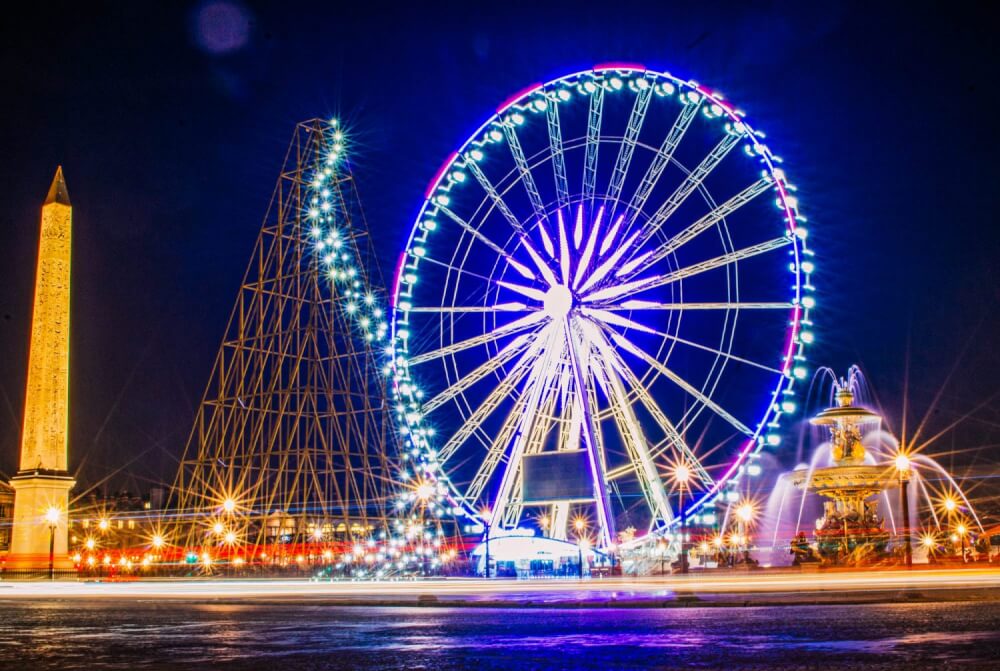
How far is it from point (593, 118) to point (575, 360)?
6.46m

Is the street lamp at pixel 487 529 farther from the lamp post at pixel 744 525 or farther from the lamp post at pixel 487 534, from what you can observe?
the lamp post at pixel 744 525

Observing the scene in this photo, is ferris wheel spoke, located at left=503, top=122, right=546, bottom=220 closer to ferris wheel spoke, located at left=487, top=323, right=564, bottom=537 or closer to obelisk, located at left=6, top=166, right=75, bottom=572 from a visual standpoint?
ferris wheel spoke, located at left=487, top=323, right=564, bottom=537

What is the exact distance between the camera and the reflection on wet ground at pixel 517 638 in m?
9.01

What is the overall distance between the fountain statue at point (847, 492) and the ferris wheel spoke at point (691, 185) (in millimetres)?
8809

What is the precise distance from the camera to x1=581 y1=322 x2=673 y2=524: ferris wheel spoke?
25.9m

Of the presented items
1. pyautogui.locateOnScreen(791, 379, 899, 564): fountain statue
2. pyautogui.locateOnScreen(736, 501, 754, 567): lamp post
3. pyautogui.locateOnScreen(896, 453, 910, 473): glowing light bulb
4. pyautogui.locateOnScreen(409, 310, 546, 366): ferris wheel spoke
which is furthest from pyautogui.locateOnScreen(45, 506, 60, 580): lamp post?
pyautogui.locateOnScreen(896, 453, 910, 473): glowing light bulb

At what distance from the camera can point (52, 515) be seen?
113 ft

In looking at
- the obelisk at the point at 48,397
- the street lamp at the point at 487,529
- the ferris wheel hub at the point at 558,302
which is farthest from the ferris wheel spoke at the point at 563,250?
the obelisk at the point at 48,397

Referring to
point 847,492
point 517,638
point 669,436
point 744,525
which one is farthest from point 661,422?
point 744,525

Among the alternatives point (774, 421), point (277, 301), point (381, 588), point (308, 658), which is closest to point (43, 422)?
point (277, 301)

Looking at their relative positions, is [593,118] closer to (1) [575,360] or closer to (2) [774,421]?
(1) [575,360]

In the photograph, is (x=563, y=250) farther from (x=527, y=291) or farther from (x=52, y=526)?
(x=52, y=526)

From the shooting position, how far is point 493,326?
2853 centimetres

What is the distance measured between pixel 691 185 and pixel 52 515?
21998 mm
